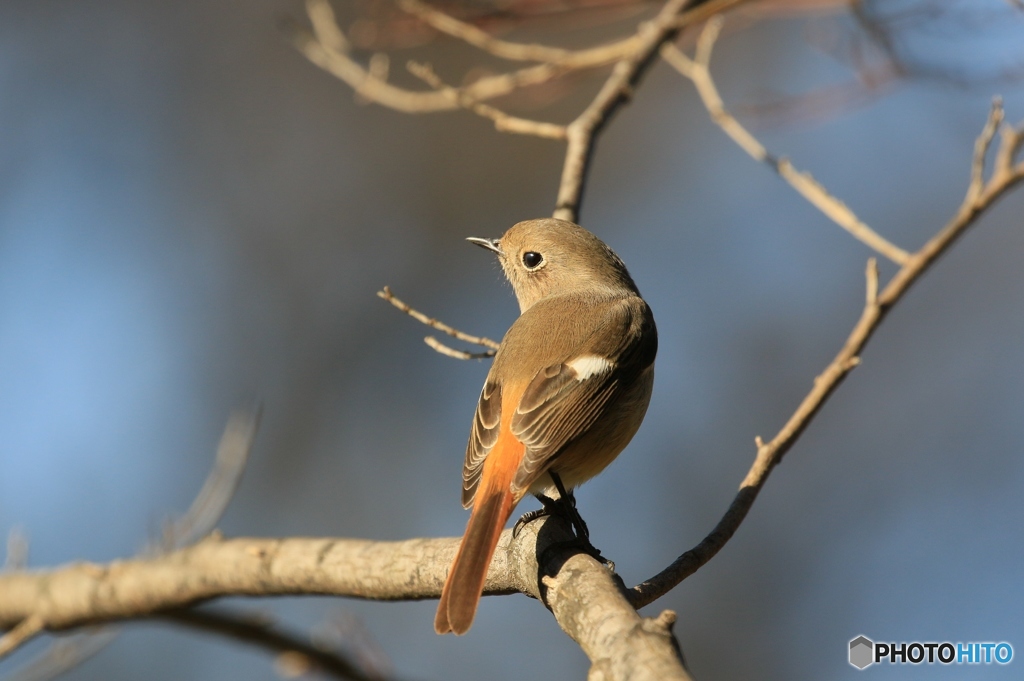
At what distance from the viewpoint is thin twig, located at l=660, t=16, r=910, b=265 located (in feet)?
9.81

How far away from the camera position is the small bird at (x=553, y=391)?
2.57 meters

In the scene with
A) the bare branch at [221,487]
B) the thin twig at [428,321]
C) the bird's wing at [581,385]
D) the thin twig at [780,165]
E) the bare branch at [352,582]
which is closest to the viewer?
the bare branch at [352,582]

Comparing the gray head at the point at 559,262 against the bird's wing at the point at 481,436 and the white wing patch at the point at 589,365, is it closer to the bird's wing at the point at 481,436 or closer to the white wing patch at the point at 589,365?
the white wing patch at the point at 589,365

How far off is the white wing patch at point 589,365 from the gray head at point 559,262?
481mm

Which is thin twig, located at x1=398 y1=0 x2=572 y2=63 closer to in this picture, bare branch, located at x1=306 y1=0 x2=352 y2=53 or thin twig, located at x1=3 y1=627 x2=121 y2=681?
bare branch, located at x1=306 y1=0 x2=352 y2=53

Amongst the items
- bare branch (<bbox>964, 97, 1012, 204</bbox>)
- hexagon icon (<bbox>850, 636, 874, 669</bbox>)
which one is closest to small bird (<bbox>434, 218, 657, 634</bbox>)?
bare branch (<bbox>964, 97, 1012, 204</bbox>)

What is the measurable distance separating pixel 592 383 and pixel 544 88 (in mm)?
2127

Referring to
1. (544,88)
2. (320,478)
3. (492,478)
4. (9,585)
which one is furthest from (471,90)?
(320,478)

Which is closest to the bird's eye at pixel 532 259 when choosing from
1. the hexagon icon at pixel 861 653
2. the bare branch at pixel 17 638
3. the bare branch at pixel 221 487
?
the bare branch at pixel 221 487

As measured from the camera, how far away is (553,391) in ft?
10.0

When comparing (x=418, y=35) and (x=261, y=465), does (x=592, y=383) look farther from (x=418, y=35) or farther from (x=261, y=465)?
(x=261, y=465)

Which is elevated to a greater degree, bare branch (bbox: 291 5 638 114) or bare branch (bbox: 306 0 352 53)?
bare branch (bbox: 306 0 352 53)

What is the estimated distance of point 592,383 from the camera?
3143 millimetres

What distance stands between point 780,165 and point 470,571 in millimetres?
1808
